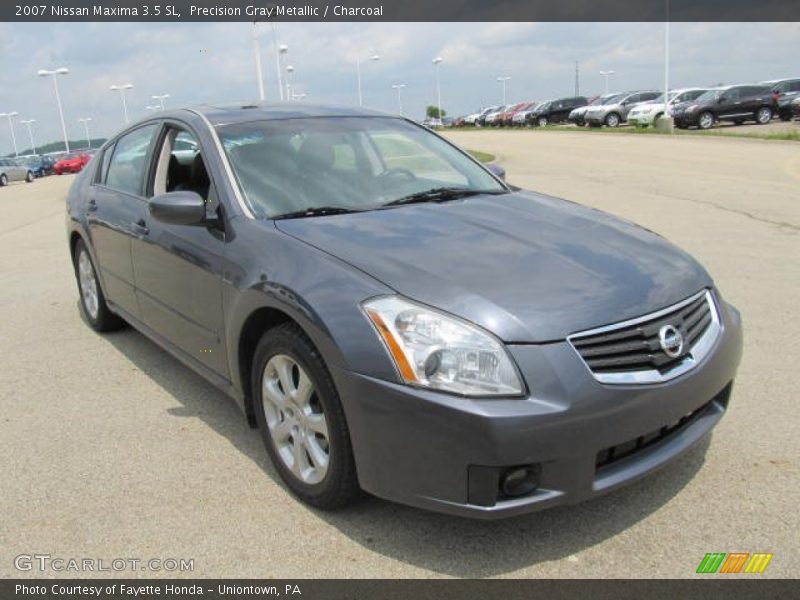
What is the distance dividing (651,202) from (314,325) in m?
9.50

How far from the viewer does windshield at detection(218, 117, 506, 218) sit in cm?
350

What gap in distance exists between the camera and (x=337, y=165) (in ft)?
12.4

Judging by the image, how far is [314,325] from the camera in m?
2.68

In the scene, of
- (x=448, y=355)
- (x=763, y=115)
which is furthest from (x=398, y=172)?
(x=763, y=115)

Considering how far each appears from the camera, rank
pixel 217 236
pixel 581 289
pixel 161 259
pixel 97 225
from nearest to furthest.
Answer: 1. pixel 581 289
2. pixel 217 236
3. pixel 161 259
4. pixel 97 225

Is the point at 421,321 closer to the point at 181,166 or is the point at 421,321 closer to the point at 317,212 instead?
the point at 317,212

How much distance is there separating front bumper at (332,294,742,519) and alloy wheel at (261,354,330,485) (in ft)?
0.88

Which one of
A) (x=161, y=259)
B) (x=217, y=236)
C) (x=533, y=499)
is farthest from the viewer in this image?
(x=161, y=259)

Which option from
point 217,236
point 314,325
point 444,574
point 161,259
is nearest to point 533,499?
point 444,574

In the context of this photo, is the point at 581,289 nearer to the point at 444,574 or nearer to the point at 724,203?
the point at 444,574

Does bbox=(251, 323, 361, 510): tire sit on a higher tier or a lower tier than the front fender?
lower

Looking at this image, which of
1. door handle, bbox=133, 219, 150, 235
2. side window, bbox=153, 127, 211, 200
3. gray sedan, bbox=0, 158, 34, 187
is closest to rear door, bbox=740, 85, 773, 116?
side window, bbox=153, 127, 211, 200

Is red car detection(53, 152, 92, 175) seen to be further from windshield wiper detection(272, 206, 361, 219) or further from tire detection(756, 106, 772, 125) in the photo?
windshield wiper detection(272, 206, 361, 219)
